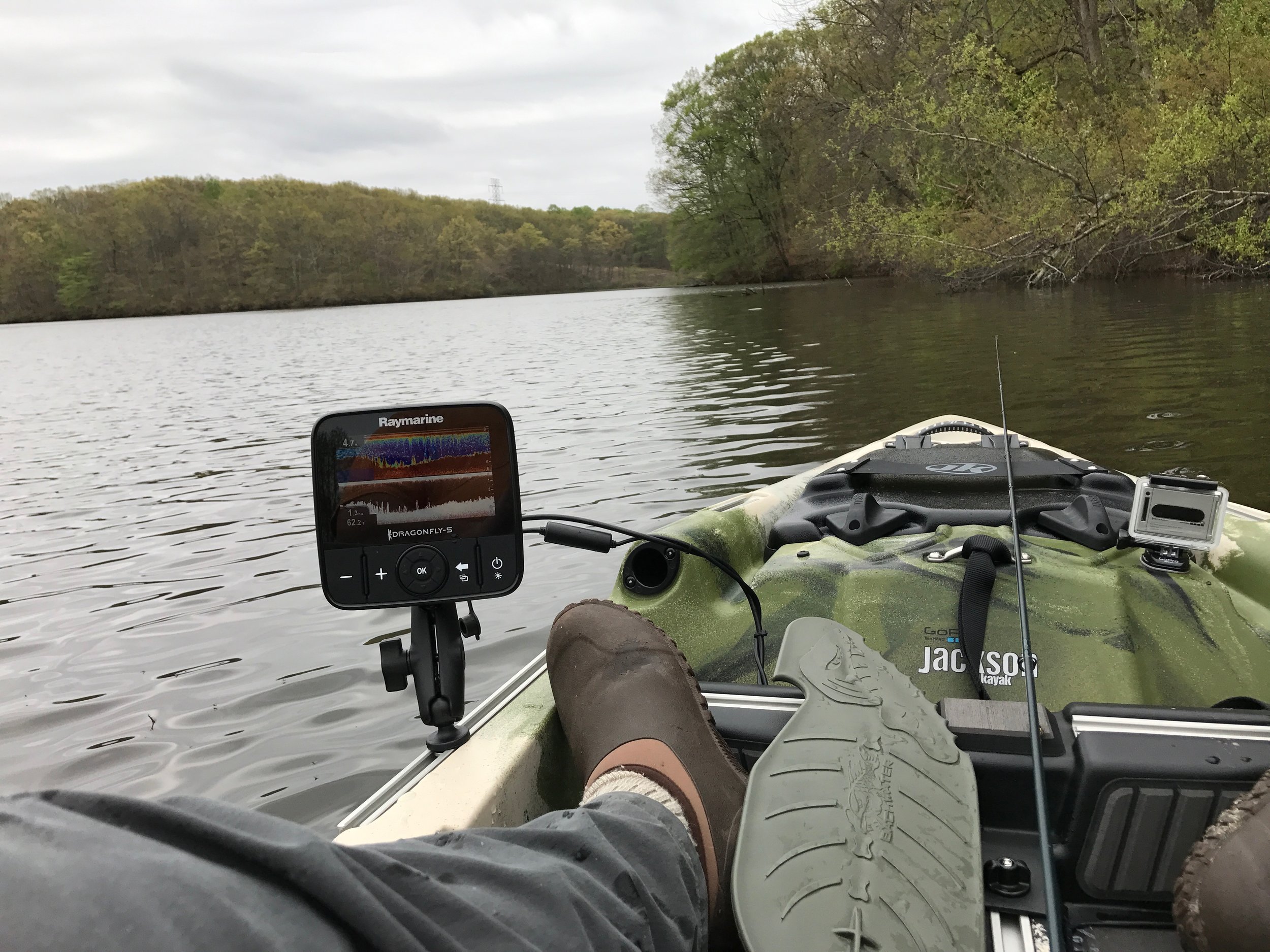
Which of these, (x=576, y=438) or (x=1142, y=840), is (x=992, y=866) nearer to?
(x=1142, y=840)

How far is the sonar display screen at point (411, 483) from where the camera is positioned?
5.24ft

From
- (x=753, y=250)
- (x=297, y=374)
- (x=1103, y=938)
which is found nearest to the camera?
(x=1103, y=938)

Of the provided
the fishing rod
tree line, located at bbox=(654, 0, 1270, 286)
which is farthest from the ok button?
tree line, located at bbox=(654, 0, 1270, 286)

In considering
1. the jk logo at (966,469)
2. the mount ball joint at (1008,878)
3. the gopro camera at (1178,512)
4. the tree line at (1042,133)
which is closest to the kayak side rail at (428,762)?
the mount ball joint at (1008,878)

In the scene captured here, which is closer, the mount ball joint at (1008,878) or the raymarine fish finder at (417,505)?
the mount ball joint at (1008,878)

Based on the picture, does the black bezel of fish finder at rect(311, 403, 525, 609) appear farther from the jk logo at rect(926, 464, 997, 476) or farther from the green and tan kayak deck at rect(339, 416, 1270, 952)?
the jk logo at rect(926, 464, 997, 476)

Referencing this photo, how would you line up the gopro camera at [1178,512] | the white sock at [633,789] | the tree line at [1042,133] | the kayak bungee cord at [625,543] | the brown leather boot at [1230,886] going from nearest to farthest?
1. the brown leather boot at [1230,886]
2. the white sock at [633,789]
3. the kayak bungee cord at [625,543]
4. the gopro camera at [1178,512]
5. the tree line at [1042,133]

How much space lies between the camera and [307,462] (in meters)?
8.42

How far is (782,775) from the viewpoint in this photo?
142 centimetres

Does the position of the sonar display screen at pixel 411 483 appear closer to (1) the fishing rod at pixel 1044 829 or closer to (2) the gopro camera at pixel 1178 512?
(1) the fishing rod at pixel 1044 829

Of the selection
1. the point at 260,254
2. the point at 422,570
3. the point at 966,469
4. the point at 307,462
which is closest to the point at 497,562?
the point at 422,570

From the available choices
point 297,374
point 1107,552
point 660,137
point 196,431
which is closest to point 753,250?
point 660,137

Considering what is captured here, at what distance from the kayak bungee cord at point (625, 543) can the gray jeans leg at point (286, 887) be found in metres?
0.74

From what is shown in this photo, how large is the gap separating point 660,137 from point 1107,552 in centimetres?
4282
